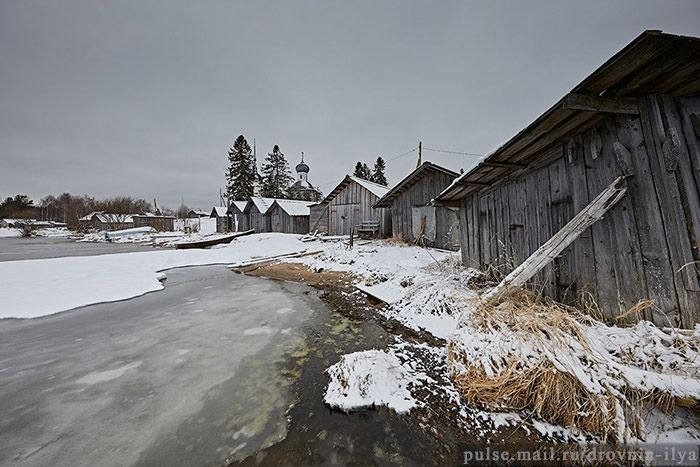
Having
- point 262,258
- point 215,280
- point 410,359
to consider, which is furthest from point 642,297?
point 262,258

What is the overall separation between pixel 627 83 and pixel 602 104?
22 cm

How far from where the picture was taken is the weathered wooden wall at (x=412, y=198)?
1188 cm

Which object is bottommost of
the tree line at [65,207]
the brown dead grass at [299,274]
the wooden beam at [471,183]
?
the brown dead grass at [299,274]

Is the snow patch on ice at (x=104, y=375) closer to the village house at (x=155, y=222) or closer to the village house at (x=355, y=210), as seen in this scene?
the village house at (x=355, y=210)

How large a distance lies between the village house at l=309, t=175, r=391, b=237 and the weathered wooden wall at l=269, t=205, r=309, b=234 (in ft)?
13.7

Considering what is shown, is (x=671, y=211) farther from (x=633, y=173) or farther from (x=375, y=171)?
(x=375, y=171)

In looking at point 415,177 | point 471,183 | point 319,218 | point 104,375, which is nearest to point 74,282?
point 104,375

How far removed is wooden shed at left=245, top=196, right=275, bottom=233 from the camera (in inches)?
1008

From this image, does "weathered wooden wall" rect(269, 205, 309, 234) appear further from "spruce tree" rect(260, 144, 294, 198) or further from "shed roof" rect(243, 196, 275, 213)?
"spruce tree" rect(260, 144, 294, 198)

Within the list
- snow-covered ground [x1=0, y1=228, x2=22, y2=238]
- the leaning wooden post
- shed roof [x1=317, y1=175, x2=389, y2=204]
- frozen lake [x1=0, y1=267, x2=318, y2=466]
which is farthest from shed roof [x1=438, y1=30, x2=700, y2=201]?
snow-covered ground [x1=0, y1=228, x2=22, y2=238]

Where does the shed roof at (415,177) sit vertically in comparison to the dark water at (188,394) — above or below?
above

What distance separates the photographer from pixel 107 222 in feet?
120

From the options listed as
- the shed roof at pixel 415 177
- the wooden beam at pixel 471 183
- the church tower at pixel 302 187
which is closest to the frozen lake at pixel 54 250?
the shed roof at pixel 415 177

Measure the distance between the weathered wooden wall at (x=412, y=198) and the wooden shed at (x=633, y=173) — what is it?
8.33 m
